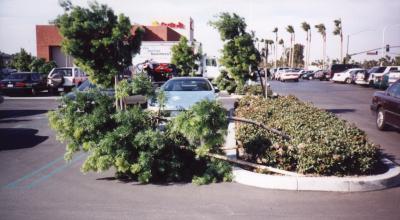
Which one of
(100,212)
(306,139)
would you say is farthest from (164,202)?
(306,139)

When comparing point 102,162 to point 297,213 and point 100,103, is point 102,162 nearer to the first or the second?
point 100,103

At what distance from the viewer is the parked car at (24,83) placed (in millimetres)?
25000

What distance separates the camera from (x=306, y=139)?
741cm

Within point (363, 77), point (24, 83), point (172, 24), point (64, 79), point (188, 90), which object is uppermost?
point (172, 24)

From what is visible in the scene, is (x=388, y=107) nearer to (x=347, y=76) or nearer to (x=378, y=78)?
(x=378, y=78)

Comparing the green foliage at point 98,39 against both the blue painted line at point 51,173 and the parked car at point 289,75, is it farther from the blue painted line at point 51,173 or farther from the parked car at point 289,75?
the parked car at point 289,75

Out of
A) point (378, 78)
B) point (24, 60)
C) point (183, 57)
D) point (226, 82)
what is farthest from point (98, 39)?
point (24, 60)

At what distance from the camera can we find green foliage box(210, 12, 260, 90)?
15.7m

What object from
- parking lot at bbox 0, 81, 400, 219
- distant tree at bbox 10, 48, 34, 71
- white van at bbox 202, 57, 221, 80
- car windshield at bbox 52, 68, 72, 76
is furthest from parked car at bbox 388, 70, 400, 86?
distant tree at bbox 10, 48, 34, 71

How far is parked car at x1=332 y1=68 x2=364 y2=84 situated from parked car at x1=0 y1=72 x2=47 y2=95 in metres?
27.6

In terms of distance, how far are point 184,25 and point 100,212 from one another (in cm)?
5173

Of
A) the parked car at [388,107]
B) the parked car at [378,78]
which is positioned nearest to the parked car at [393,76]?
the parked car at [378,78]

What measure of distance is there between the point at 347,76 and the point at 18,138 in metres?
35.4

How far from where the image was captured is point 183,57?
107 feet
